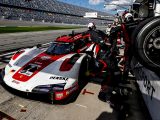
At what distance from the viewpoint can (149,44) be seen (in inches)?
138

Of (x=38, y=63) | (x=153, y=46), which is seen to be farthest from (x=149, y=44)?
(x=38, y=63)

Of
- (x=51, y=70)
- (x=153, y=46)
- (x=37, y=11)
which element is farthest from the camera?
(x=37, y=11)

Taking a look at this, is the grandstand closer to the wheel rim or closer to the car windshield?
the car windshield

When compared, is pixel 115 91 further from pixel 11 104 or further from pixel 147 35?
pixel 11 104

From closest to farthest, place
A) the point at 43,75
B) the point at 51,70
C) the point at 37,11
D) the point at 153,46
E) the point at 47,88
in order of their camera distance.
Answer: the point at 153,46 < the point at 47,88 < the point at 43,75 < the point at 51,70 < the point at 37,11

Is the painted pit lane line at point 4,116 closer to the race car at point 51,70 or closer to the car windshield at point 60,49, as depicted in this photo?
the race car at point 51,70

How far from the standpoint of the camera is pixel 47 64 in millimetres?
5512

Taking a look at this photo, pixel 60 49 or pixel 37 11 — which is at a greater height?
pixel 37 11

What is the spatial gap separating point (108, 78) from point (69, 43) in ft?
6.29

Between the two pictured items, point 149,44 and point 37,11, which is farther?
point 37,11

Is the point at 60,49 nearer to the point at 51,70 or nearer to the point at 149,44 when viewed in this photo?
the point at 51,70

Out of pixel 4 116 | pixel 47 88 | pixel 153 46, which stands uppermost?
pixel 153 46

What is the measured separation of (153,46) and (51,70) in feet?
8.68

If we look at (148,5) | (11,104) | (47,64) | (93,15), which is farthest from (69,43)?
(93,15)
